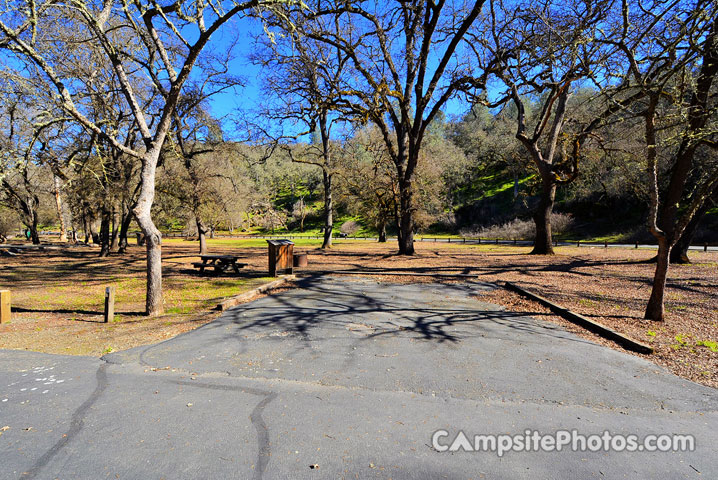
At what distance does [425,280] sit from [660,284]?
21.6ft

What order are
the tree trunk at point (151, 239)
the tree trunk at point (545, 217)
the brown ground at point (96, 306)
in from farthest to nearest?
the tree trunk at point (545, 217) → the tree trunk at point (151, 239) → the brown ground at point (96, 306)

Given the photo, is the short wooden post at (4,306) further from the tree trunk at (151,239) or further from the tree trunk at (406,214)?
the tree trunk at (406,214)

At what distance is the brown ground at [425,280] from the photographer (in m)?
6.08

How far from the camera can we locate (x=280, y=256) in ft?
43.7

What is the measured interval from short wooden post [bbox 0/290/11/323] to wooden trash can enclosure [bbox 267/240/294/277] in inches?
275

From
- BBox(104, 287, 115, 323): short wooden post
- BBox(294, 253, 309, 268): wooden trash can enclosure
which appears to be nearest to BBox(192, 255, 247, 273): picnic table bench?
BBox(294, 253, 309, 268): wooden trash can enclosure

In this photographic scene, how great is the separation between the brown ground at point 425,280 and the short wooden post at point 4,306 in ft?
0.77

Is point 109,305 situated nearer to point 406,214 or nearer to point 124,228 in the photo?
point 406,214

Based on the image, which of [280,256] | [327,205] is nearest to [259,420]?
[280,256]

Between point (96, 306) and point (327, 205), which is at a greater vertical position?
point (327, 205)

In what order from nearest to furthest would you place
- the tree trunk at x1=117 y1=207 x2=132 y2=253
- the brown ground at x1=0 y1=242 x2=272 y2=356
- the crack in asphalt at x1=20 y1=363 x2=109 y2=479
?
the crack in asphalt at x1=20 y1=363 x2=109 y2=479, the brown ground at x1=0 y1=242 x2=272 y2=356, the tree trunk at x1=117 y1=207 x2=132 y2=253

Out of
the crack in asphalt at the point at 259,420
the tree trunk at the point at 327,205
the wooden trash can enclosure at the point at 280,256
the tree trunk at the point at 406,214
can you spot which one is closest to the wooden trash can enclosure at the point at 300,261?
the wooden trash can enclosure at the point at 280,256

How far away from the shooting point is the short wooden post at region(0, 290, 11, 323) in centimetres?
749

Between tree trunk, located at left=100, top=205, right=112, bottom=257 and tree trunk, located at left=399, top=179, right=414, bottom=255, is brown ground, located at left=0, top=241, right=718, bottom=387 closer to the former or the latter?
tree trunk, located at left=399, top=179, right=414, bottom=255
